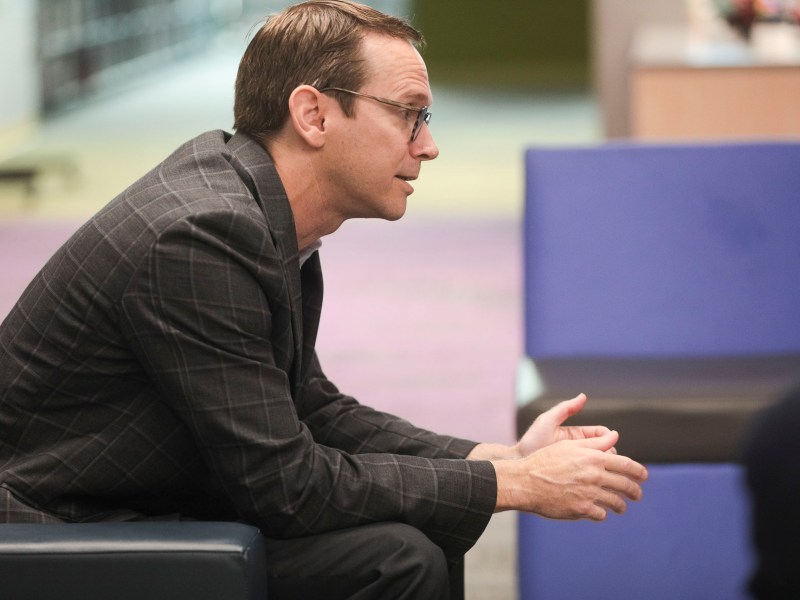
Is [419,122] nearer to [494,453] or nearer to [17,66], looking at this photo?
[494,453]

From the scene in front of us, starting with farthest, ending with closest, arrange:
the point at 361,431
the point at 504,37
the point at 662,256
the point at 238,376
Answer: the point at 504,37 < the point at 662,256 < the point at 361,431 < the point at 238,376

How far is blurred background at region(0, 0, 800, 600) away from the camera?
182 inches

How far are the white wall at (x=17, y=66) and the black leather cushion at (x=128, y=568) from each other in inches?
393

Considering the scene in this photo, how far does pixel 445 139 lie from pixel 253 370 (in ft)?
31.8

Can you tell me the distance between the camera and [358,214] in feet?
6.40

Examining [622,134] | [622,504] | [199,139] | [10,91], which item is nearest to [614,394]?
[622,504]

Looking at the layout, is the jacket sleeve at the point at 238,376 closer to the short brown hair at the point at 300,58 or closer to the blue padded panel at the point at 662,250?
the short brown hair at the point at 300,58

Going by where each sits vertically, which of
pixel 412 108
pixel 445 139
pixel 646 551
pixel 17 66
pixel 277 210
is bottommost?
pixel 445 139

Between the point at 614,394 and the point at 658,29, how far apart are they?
582cm

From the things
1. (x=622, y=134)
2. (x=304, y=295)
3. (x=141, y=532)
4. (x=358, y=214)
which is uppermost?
(x=358, y=214)

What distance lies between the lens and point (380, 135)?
186cm

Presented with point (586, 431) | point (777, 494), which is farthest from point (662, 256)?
point (777, 494)

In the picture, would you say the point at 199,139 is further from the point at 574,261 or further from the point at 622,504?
the point at 574,261

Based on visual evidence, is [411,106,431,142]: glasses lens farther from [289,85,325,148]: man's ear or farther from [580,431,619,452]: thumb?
[580,431,619,452]: thumb
